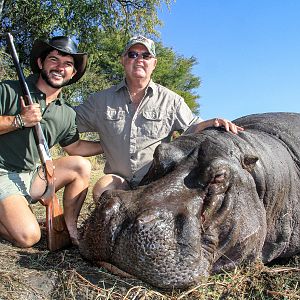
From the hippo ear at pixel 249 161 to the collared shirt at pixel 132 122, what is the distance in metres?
1.45

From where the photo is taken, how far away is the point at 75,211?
14.7 feet

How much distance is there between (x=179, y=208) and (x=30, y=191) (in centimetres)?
223

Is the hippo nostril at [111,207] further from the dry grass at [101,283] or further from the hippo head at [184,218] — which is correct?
the dry grass at [101,283]

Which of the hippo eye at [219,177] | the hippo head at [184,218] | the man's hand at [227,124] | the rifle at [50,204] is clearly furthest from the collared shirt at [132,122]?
the hippo eye at [219,177]

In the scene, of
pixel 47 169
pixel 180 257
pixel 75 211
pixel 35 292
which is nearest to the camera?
pixel 180 257

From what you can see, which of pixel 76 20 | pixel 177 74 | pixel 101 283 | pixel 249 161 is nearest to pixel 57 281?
pixel 101 283

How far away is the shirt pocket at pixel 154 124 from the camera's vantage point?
480 cm

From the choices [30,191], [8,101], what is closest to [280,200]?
[30,191]

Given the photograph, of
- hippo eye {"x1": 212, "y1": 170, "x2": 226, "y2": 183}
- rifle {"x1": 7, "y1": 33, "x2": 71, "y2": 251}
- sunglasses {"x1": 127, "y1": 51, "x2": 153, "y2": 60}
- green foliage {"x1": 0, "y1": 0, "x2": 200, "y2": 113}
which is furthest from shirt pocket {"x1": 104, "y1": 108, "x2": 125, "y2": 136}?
green foliage {"x1": 0, "y1": 0, "x2": 200, "y2": 113}

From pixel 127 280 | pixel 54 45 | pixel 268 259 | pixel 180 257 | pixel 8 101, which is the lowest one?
pixel 268 259

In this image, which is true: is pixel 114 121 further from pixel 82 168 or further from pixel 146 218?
pixel 146 218

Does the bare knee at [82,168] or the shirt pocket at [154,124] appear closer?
the bare knee at [82,168]

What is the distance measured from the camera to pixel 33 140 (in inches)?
180

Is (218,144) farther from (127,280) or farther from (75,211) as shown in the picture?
(75,211)
